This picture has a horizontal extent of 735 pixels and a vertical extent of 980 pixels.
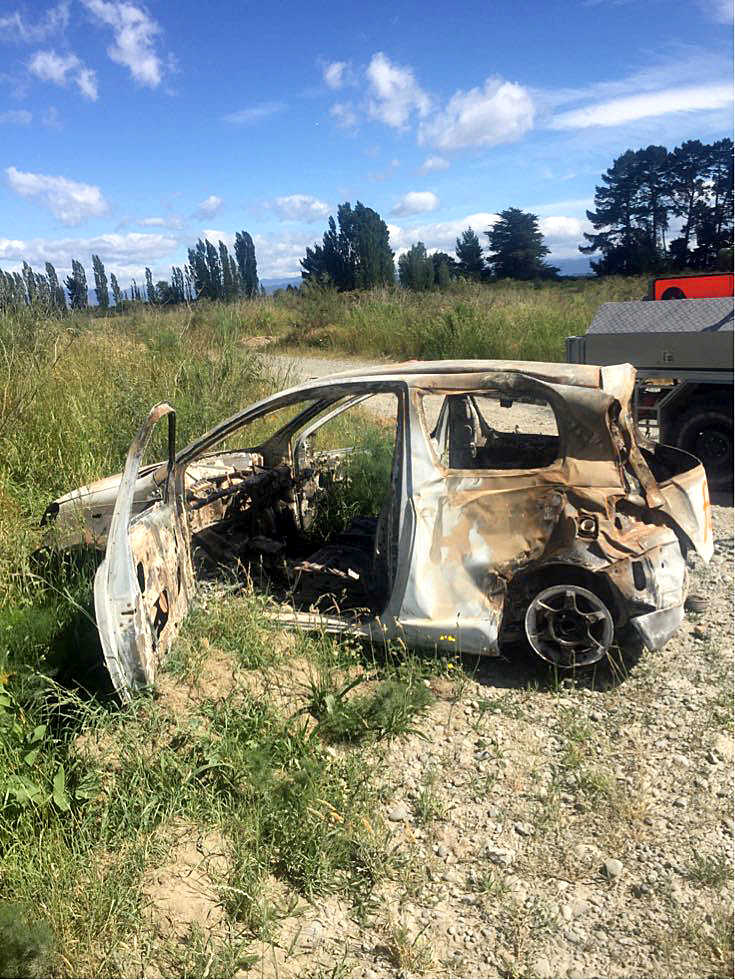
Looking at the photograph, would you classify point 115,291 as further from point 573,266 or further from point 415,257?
point 573,266

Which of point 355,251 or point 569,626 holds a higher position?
point 355,251

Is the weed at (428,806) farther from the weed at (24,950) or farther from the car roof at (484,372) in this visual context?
the car roof at (484,372)

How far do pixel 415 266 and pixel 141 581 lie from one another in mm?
28198

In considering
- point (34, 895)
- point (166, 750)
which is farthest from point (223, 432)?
point (34, 895)

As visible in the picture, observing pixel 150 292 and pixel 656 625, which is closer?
pixel 656 625

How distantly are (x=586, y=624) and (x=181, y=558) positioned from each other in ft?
7.26

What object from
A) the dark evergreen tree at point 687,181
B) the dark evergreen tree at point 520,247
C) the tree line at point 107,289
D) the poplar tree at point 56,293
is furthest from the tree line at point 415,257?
the poplar tree at point 56,293

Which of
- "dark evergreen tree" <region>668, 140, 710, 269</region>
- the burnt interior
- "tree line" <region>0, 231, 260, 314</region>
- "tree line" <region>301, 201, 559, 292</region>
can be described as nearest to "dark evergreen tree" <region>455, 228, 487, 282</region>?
"tree line" <region>301, 201, 559, 292</region>

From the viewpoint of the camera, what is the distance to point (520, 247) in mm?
36906

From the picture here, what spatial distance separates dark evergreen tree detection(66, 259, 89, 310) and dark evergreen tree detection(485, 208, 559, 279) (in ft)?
92.9

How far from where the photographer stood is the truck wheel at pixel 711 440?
24.9 ft

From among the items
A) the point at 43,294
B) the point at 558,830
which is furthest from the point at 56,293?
the point at 558,830

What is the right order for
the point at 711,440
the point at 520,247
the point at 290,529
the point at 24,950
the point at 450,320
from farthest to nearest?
the point at 520,247 < the point at 450,320 < the point at 711,440 < the point at 290,529 < the point at 24,950

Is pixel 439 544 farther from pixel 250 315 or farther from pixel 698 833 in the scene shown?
pixel 250 315
